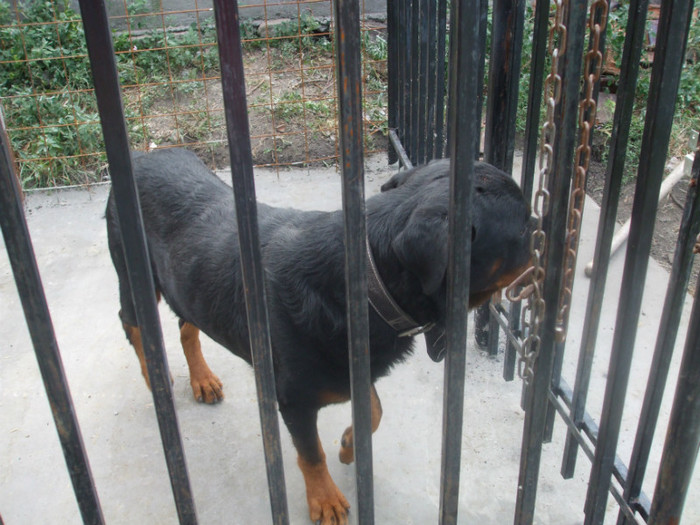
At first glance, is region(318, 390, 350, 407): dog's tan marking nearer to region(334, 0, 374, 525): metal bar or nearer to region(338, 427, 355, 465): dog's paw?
region(338, 427, 355, 465): dog's paw

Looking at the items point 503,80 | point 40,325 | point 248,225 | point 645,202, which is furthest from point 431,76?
point 40,325

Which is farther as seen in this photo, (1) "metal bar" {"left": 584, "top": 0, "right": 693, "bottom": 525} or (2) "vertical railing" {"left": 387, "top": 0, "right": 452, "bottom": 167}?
(2) "vertical railing" {"left": 387, "top": 0, "right": 452, "bottom": 167}

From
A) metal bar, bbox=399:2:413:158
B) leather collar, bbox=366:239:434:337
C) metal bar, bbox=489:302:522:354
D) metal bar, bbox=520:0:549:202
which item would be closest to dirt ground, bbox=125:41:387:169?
metal bar, bbox=399:2:413:158

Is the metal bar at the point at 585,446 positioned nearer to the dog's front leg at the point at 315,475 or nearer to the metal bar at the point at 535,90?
the metal bar at the point at 535,90

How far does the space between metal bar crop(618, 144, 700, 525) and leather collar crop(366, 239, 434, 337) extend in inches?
29.5

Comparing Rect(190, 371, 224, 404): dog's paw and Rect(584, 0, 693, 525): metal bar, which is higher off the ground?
Rect(584, 0, 693, 525): metal bar

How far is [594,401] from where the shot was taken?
3141 mm

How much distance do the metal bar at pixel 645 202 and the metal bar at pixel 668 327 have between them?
0.07 metres

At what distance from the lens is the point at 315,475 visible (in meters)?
2.66

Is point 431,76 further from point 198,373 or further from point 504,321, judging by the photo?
point 198,373

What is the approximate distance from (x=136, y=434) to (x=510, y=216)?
2.06m

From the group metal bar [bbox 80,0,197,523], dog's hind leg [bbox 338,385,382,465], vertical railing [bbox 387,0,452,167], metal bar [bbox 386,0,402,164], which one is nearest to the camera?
metal bar [bbox 80,0,197,523]

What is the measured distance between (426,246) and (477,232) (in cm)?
26

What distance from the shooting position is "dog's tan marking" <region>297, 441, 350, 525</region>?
2.66 metres
